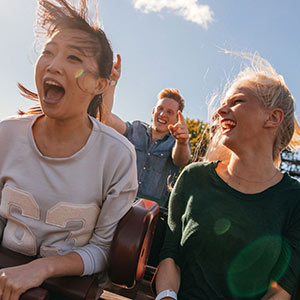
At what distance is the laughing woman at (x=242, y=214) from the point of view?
1409mm

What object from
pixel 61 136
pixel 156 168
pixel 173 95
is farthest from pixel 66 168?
pixel 173 95

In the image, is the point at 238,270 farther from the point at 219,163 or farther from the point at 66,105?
the point at 66,105

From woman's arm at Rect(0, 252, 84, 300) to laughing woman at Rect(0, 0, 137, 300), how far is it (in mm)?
22

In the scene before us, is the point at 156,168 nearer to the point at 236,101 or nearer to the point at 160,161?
the point at 160,161

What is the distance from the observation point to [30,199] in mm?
1299

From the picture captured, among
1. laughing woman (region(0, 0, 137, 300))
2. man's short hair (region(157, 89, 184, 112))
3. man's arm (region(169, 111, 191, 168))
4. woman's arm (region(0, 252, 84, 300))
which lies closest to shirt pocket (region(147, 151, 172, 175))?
man's arm (region(169, 111, 191, 168))

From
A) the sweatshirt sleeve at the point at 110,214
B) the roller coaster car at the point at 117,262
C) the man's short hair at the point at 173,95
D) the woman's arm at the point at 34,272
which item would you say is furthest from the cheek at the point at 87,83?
the man's short hair at the point at 173,95

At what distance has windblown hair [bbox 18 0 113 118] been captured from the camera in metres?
1.40

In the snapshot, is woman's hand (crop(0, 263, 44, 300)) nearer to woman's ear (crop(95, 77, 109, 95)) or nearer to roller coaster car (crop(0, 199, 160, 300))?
roller coaster car (crop(0, 199, 160, 300))

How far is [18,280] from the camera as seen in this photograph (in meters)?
1.06

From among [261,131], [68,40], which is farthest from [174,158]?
[68,40]

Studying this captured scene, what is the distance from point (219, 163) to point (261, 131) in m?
0.32

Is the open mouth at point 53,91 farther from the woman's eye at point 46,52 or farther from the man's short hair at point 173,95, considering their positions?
the man's short hair at point 173,95

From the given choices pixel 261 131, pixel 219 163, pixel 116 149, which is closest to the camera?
pixel 116 149
